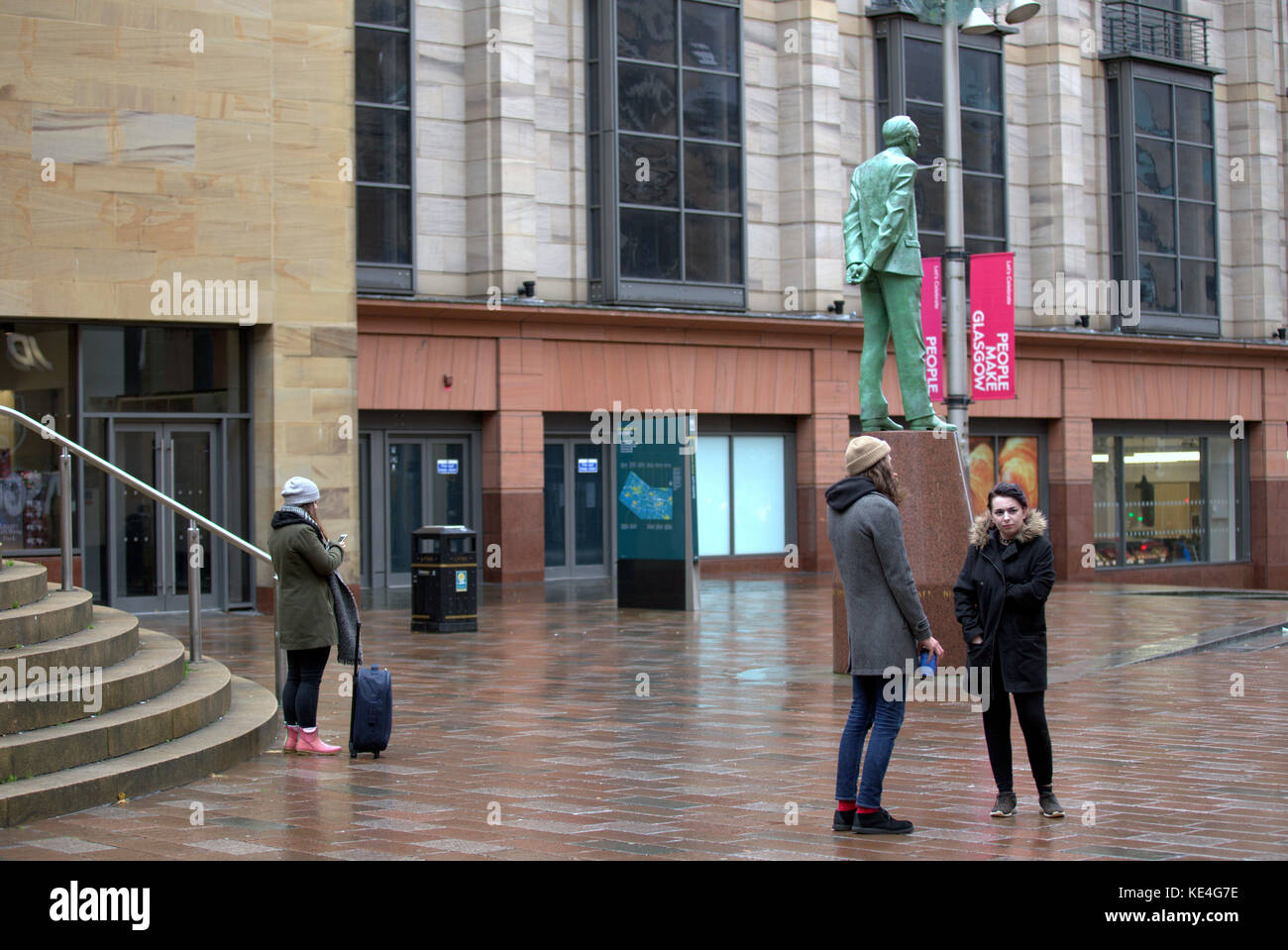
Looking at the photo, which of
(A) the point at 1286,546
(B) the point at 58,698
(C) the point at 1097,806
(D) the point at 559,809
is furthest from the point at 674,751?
(A) the point at 1286,546

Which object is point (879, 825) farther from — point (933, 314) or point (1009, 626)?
point (933, 314)

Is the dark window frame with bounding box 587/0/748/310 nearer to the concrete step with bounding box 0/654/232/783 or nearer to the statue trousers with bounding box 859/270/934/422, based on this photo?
the statue trousers with bounding box 859/270/934/422

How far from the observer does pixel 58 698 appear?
8828 millimetres

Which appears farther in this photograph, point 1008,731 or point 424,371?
point 424,371

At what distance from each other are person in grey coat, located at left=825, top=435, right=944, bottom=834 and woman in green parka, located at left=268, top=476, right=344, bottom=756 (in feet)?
11.9

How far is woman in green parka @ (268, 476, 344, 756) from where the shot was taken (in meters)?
9.91

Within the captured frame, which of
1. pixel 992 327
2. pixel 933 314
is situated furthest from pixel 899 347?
pixel 992 327

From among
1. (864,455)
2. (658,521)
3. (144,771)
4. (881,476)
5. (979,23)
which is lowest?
(144,771)

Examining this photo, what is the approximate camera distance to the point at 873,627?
298 inches

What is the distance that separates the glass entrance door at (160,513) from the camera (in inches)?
797

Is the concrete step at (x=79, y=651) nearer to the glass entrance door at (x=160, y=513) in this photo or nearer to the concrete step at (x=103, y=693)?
the concrete step at (x=103, y=693)

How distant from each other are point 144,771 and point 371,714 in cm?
149

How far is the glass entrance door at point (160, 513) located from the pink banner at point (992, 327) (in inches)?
558

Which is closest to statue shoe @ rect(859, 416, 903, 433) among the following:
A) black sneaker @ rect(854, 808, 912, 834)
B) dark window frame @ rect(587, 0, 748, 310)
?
black sneaker @ rect(854, 808, 912, 834)
